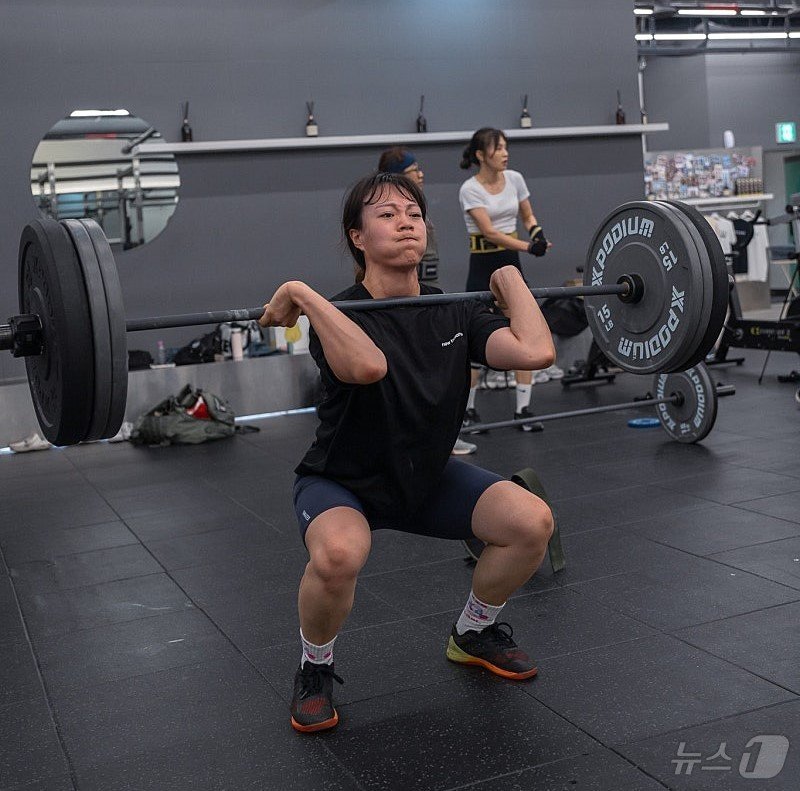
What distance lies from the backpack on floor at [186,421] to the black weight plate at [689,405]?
91.8 inches

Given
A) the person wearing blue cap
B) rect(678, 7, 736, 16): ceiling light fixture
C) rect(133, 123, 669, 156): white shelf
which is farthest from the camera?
rect(678, 7, 736, 16): ceiling light fixture

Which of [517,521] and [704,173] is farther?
[704,173]

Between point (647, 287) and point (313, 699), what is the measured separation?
1271mm

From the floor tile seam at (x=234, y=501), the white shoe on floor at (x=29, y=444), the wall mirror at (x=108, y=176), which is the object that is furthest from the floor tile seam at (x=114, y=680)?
the wall mirror at (x=108, y=176)

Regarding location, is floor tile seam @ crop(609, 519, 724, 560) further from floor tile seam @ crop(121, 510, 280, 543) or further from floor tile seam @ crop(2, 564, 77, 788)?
floor tile seam @ crop(2, 564, 77, 788)

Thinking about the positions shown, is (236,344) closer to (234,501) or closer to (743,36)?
(234,501)

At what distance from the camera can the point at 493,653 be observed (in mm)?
2084

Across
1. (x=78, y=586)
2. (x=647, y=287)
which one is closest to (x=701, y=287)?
(x=647, y=287)

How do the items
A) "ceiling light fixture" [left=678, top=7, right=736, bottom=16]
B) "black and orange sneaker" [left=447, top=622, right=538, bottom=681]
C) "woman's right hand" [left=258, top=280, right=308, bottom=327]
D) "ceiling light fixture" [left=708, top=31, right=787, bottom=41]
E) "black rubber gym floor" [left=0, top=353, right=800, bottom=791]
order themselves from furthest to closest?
"ceiling light fixture" [left=708, top=31, right=787, bottom=41], "ceiling light fixture" [left=678, top=7, right=736, bottom=16], "black and orange sneaker" [left=447, top=622, right=538, bottom=681], "woman's right hand" [left=258, top=280, right=308, bottom=327], "black rubber gym floor" [left=0, top=353, right=800, bottom=791]

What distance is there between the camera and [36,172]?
5906mm

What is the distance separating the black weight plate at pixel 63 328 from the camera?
1771 mm

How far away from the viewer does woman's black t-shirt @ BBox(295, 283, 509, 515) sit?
75.7 inches

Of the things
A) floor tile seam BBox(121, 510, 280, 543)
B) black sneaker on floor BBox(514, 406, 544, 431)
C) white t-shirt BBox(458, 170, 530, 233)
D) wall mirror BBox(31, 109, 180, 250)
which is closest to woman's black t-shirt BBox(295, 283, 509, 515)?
floor tile seam BBox(121, 510, 280, 543)

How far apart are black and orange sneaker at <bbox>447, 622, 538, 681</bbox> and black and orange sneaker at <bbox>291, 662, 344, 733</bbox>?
0.30m
